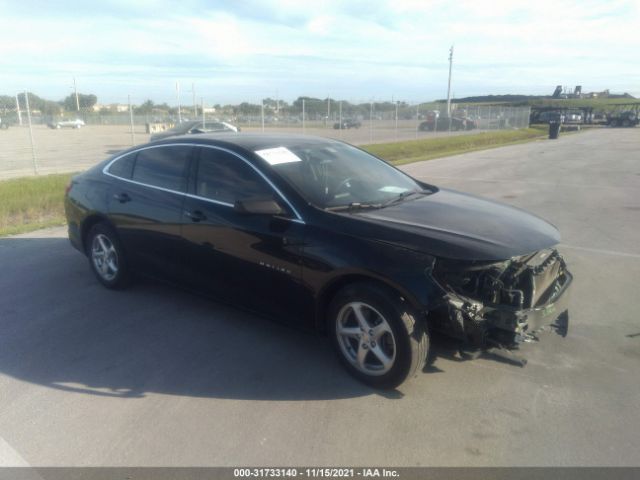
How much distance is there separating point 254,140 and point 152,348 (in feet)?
6.30

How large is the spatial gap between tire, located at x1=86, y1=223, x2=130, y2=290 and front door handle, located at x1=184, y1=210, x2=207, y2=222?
1136 millimetres

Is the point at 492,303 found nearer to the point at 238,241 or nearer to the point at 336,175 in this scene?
the point at 336,175

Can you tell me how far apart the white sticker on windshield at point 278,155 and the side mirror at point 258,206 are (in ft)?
1.50

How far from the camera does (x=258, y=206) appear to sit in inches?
152

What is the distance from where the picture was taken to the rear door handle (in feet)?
16.9

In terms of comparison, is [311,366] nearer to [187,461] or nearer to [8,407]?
[187,461]

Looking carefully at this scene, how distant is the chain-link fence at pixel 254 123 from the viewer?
2452 centimetres

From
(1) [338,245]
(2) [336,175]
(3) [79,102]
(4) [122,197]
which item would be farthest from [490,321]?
(3) [79,102]

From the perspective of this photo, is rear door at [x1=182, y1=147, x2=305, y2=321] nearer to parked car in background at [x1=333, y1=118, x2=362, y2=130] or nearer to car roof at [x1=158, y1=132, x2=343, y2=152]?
car roof at [x1=158, y1=132, x2=343, y2=152]

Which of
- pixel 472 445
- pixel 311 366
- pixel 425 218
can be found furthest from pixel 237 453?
pixel 425 218

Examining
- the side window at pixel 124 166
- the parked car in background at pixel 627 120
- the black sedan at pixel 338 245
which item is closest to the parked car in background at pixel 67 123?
the side window at pixel 124 166

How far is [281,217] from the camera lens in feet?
12.9

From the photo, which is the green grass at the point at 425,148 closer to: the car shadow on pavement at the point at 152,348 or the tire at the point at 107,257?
the tire at the point at 107,257

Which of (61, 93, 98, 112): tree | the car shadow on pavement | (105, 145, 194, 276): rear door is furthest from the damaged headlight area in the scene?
(61, 93, 98, 112): tree
